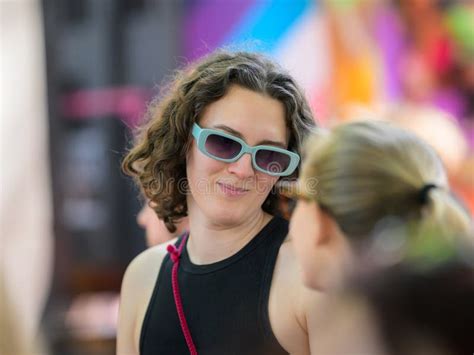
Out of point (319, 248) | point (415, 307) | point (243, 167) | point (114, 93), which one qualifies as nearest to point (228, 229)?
point (243, 167)

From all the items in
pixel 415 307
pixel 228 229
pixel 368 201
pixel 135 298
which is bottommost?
pixel 135 298

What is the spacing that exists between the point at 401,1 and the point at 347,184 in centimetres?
326

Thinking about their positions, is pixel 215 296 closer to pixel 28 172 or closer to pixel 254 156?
pixel 254 156

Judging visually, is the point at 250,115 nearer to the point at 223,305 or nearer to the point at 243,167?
the point at 243,167

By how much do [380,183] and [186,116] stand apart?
0.61 metres

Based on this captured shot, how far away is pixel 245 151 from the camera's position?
52.8 inches

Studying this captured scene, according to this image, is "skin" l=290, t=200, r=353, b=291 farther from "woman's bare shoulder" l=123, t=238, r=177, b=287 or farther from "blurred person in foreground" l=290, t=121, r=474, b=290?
"woman's bare shoulder" l=123, t=238, r=177, b=287

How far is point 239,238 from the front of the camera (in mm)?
1427

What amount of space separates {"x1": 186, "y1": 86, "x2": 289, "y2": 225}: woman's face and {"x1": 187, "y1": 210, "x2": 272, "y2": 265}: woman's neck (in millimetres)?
23

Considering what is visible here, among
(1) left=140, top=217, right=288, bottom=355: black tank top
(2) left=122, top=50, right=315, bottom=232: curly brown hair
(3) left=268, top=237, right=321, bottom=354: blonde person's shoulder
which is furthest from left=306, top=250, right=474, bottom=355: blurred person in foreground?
(2) left=122, top=50, right=315, bottom=232: curly brown hair

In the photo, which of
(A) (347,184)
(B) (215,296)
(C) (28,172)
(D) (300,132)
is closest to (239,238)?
(B) (215,296)

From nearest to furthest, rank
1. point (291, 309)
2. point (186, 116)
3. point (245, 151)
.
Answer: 1. point (291, 309)
2. point (245, 151)
3. point (186, 116)

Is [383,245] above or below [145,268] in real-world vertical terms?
above

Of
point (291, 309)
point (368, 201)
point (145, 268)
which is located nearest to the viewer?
point (368, 201)
